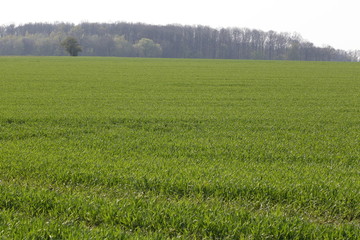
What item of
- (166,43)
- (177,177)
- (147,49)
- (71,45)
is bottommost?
(177,177)

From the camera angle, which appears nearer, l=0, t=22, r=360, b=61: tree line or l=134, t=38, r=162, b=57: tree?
l=134, t=38, r=162, b=57: tree

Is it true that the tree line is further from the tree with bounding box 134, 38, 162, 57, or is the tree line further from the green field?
the green field

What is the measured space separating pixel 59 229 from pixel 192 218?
1471 mm

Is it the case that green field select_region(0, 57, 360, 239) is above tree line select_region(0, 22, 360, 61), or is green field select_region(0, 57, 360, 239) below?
below

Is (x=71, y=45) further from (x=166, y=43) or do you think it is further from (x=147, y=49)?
(x=166, y=43)

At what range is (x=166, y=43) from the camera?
172 m

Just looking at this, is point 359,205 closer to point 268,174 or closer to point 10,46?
point 268,174

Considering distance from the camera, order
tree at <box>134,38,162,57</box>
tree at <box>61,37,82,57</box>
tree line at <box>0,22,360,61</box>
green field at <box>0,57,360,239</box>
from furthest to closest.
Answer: tree line at <box>0,22,360,61</box>
tree at <box>134,38,162,57</box>
tree at <box>61,37,82,57</box>
green field at <box>0,57,360,239</box>

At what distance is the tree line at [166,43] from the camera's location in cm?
14988

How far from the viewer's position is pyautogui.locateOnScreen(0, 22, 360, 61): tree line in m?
150

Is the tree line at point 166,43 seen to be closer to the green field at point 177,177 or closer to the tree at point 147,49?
the tree at point 147,49

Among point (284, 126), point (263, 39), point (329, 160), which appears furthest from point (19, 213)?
point (263, 39)

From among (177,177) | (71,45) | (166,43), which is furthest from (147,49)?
(177,177)

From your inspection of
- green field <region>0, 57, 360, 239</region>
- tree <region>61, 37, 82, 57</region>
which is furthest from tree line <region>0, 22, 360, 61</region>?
green field <region>0, 57, 360, 239</region>
